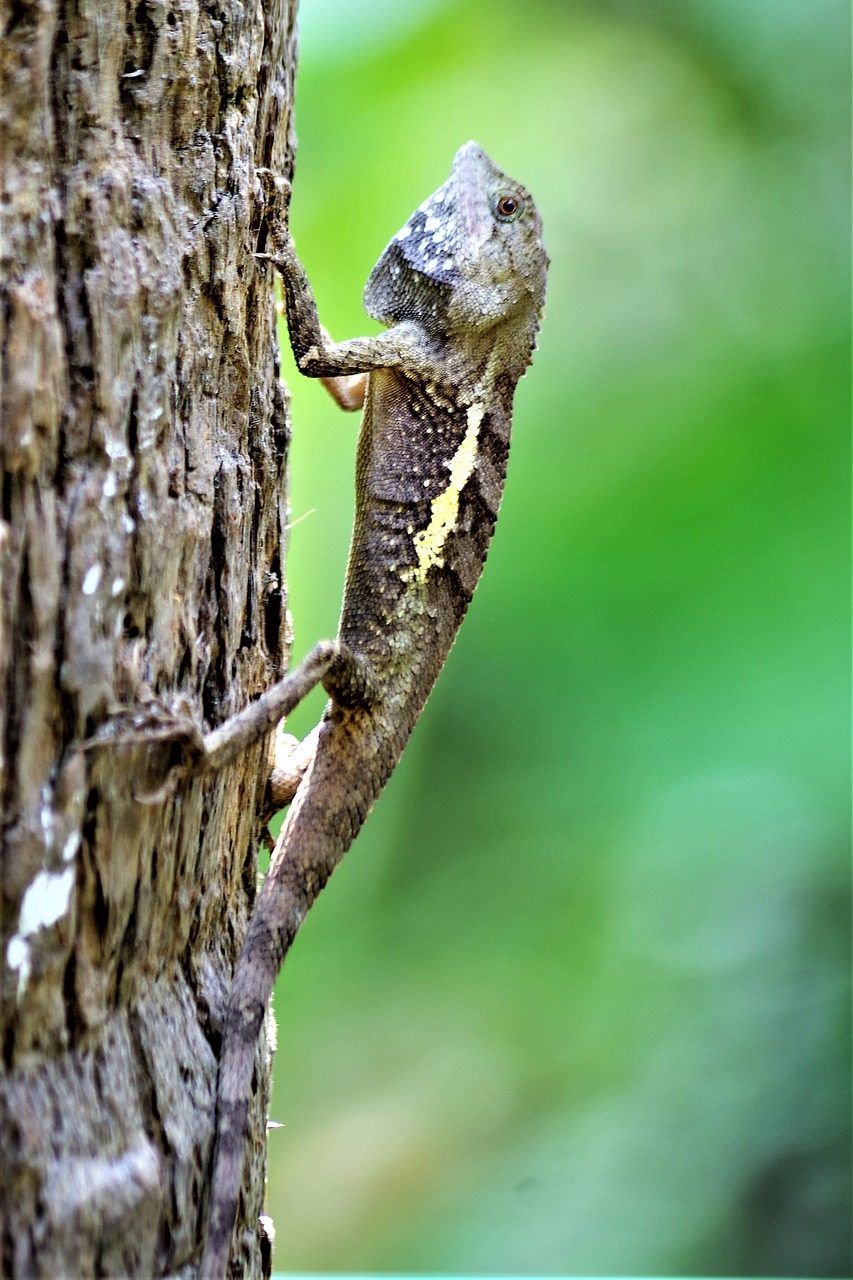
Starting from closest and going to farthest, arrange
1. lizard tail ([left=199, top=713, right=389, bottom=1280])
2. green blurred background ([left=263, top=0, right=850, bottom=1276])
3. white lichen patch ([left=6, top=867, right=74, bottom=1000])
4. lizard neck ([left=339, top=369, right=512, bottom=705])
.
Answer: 1. white lichen patch ([left=6, top=867, right=74, bottom=1000])
2. lizard tail ([left=199, top=713, right=389, bottom=1280])
3. lizard neck ([left=339, top=369, right=512, bottom=705])
4. green blurred background ([left=263, top=0, right=850, bottom=1276])

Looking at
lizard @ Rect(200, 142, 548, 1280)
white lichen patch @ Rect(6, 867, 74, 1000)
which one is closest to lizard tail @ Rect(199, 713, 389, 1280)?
lizard @ Rect(200, 142, 548, 1280)

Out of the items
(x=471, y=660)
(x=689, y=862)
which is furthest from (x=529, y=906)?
(x=471, y=660)

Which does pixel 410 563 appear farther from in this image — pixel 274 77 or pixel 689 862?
pixel 689 862

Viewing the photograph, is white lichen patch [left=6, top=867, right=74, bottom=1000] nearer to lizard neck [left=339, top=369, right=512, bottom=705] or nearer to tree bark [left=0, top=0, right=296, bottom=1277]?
tree bark [left=0, top=0, right=296, bottom=1277]

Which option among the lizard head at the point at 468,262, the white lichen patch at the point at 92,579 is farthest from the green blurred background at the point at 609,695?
the white lichen patch at the point at 92,579

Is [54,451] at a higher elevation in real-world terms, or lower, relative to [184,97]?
lower

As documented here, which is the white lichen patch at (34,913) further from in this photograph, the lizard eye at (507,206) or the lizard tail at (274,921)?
the lizard eye at (507,206)
